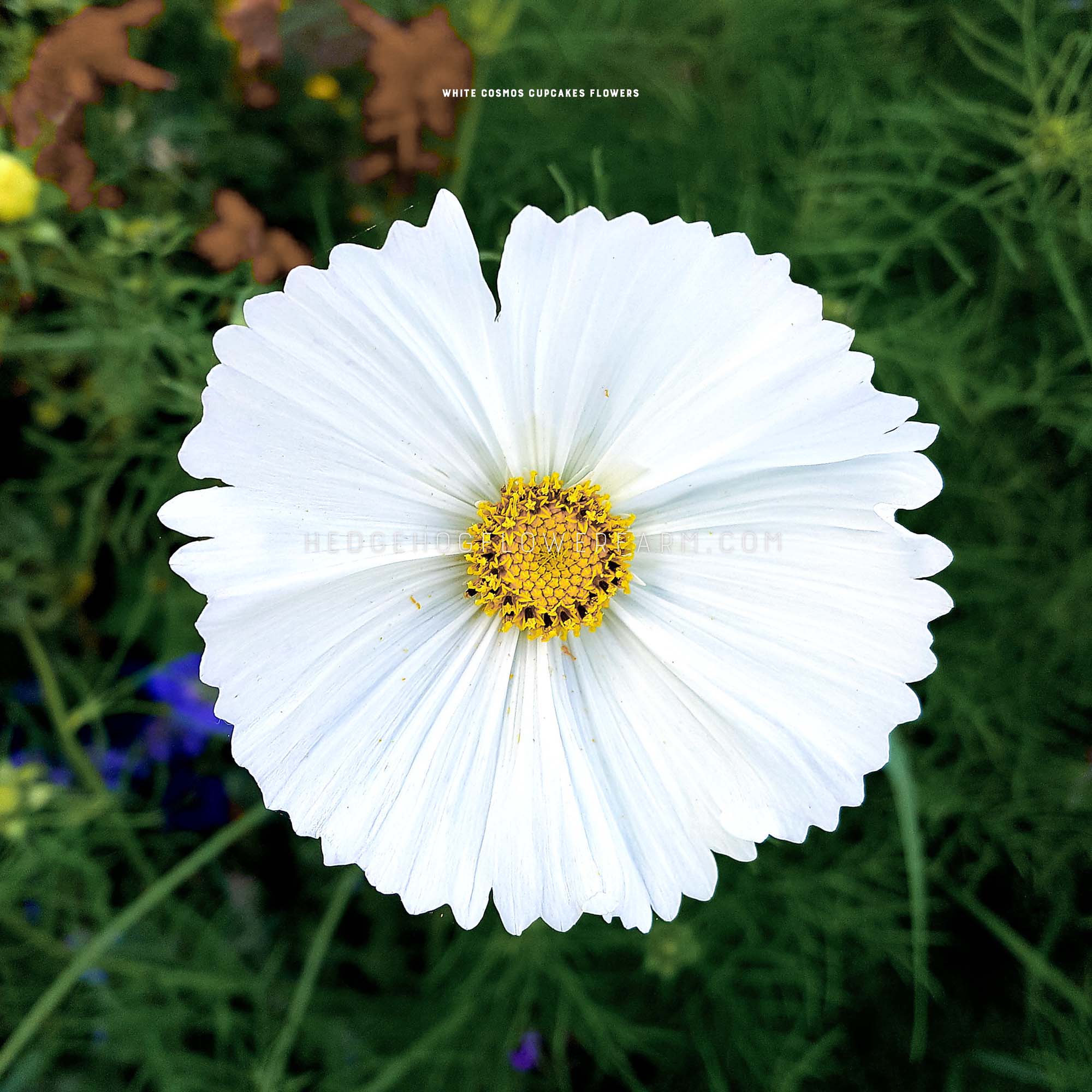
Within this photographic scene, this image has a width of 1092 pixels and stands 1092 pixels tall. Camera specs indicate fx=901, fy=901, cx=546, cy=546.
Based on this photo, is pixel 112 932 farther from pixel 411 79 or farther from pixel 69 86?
pixel 411 79

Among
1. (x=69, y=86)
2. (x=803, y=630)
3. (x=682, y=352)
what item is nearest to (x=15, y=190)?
(x=69, y=86)

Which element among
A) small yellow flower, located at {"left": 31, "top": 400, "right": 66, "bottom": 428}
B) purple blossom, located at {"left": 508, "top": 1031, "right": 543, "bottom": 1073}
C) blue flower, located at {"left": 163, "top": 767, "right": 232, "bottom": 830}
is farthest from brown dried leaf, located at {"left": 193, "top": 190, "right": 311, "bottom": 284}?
purple blossom, located at {"left": 508, "top": 1031, "right": 543, "bottom": 1073}

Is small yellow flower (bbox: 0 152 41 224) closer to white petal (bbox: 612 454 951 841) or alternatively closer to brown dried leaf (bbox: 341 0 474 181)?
brown dried leaf (bbox: 341 0 474 181)

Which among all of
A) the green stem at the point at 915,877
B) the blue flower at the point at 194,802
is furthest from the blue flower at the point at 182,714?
the green stem at the point at 915,877

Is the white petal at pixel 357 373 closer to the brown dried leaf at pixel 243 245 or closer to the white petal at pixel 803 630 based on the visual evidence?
the white petal at pixel 803 630

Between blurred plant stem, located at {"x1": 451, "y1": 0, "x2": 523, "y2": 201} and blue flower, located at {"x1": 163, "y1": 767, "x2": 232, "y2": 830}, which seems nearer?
blurred plant stem, located at {"x1": 451, "y1": 0, "x2": 523, "y2": 201}

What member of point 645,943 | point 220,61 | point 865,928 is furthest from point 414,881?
point 220,61
